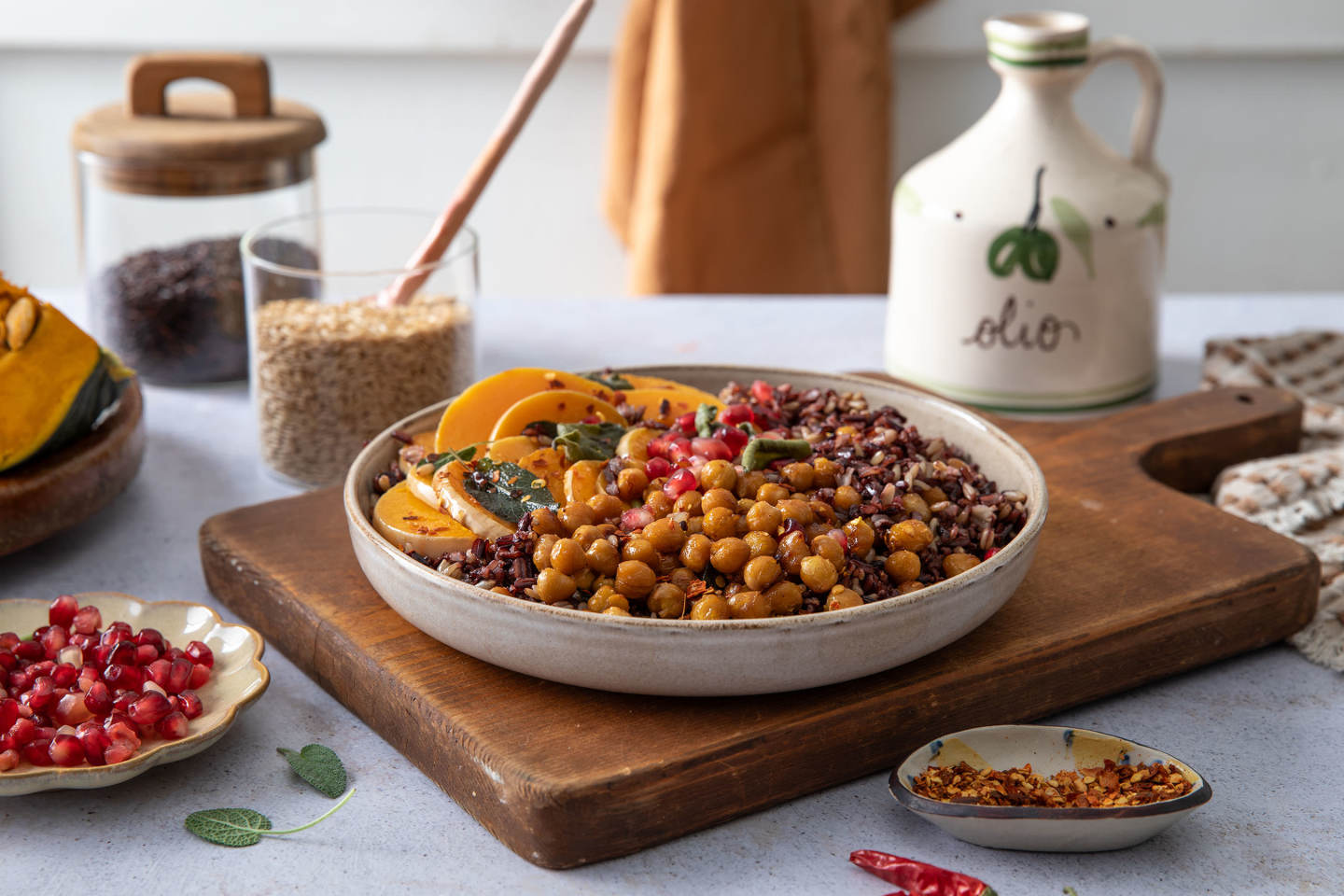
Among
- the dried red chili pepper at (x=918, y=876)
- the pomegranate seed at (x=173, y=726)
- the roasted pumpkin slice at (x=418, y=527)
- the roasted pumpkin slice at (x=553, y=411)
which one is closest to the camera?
the dried red chili pepper at (x=918, y=876)

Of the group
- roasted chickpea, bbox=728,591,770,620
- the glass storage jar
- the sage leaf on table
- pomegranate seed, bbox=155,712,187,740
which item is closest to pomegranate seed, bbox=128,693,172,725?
pomegranate seed, bbox=155,712,187,740

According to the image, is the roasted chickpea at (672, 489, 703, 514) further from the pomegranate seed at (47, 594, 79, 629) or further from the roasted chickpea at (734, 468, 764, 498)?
the pomegranate seed at (47, 594, 79, 629)

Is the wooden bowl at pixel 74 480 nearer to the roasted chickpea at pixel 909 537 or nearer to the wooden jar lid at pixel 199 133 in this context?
the wooden jar lid at pixel 199 133

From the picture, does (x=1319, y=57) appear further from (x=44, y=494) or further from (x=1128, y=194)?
(x=44, y=494)

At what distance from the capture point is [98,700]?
40.4 inches

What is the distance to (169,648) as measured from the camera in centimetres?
111

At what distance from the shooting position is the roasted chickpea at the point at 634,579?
104 cm

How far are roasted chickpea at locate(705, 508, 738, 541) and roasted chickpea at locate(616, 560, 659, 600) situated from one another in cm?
7

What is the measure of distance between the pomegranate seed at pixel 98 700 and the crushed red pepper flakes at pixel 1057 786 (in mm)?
602

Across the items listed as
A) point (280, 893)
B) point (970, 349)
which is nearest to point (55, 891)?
point (280, 893)

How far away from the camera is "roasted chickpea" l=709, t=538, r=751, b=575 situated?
105 cm

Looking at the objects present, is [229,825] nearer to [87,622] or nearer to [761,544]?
[87,622]

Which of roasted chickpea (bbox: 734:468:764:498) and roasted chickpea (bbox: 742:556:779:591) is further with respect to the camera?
roasted chickpea (bbox: 734:468:764:498)

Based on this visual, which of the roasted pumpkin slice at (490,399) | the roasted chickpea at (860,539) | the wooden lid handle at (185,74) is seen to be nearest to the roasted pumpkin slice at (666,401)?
the roasted pumpkin slice at (490,399)
